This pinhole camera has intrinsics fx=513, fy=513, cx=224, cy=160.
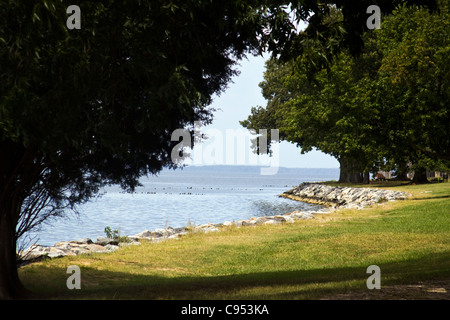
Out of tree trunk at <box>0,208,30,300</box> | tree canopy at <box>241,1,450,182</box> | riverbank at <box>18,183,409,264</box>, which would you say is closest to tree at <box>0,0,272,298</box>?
tree trunk at <box>0,208,30,300</box>

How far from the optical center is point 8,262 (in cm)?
1120

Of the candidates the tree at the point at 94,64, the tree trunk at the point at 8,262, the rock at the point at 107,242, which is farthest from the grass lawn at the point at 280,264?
the tree at the point at 94,64

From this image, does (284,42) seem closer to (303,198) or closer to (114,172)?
→ (114,172)

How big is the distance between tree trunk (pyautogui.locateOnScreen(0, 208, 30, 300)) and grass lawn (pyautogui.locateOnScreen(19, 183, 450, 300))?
0.63 m

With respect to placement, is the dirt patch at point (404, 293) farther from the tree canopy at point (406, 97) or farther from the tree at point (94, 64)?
the tree canopy at point (406, 97)

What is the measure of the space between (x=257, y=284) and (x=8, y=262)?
5.46m

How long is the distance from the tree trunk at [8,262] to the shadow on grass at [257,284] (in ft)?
2.00

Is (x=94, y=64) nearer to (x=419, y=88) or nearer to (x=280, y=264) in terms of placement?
(x=280, y=264)

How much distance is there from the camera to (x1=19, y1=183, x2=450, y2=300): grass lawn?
998cm

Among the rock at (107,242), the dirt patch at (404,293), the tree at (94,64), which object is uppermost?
the tree at (94,64)

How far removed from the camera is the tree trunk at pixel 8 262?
11016mm

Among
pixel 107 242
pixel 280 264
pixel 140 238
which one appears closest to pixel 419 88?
pixel 280 264

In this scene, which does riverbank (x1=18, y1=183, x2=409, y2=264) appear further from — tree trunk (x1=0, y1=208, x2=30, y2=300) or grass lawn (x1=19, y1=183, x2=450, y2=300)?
tree trunk (x1=0, y1=208, x2=30, y2=300)
